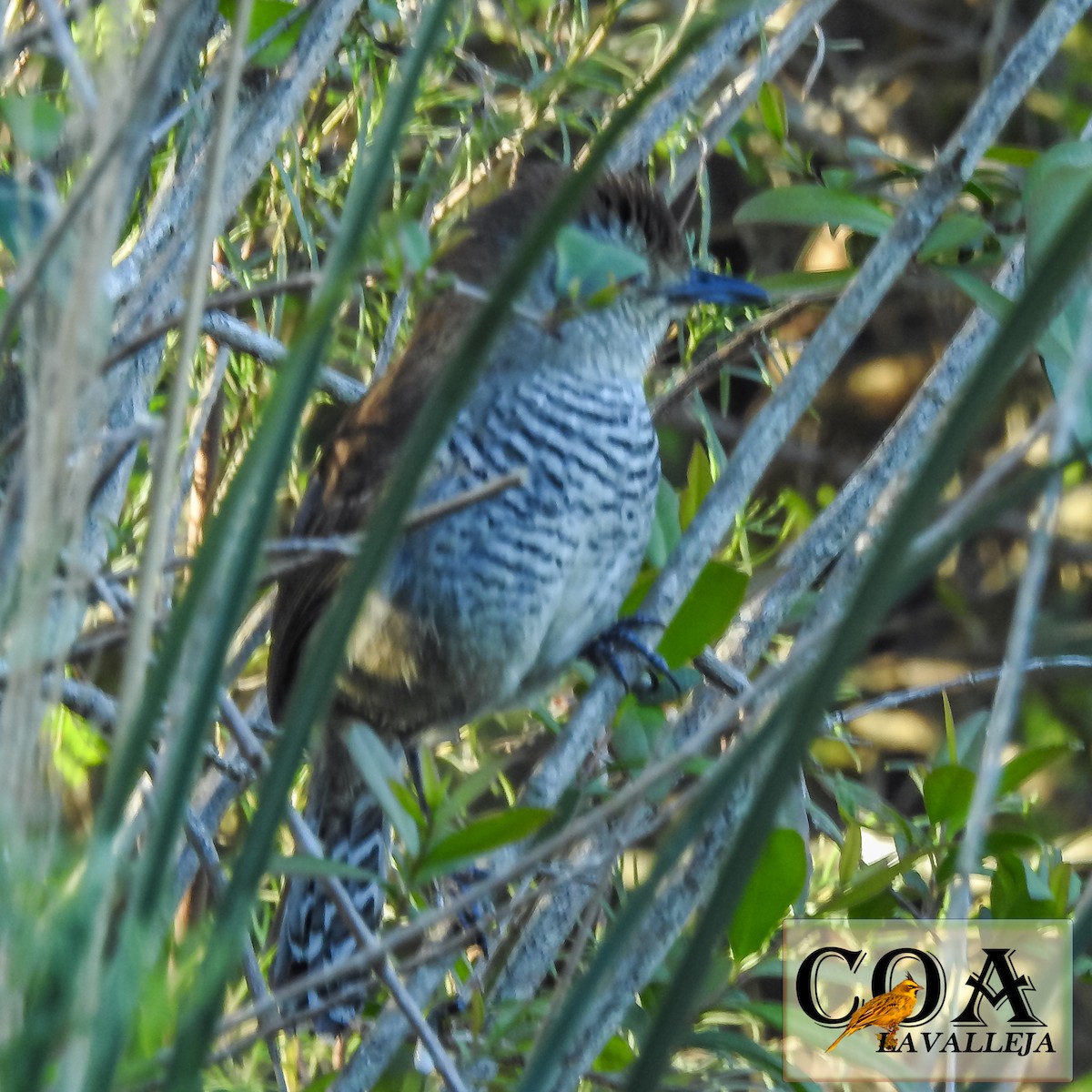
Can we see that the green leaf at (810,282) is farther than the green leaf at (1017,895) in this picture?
Yes

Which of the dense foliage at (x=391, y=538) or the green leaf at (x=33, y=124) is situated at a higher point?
the green leaf at (x=33, y=124)

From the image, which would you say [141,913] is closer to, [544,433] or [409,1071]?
[409,1071]

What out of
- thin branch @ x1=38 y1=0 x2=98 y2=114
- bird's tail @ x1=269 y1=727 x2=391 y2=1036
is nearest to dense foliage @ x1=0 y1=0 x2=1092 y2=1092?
thin branch @ x1=38 y1=0 x2=98 y2=114

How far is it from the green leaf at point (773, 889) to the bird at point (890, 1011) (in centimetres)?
13

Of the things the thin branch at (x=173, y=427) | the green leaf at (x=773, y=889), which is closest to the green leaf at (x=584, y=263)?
the thin branch at (x=173, y=427)

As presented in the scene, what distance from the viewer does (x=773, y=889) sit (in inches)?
52.6

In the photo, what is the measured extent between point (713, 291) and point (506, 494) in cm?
42

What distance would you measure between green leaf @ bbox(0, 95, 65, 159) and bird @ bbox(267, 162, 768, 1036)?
0.82 metres

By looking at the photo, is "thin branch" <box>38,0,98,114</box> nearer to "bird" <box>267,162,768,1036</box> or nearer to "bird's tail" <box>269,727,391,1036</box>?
"bird" <box>267,162,768,1036</box>

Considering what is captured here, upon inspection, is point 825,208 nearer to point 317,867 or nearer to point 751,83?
point 751,83

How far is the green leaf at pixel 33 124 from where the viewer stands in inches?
35.5

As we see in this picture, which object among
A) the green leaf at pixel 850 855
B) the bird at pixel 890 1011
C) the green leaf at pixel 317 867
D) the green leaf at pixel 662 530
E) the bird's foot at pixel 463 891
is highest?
the green leaf at pixel 317 867

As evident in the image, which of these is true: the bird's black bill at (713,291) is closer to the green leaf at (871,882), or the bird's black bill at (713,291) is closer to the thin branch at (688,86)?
the thin branch at (688,86)

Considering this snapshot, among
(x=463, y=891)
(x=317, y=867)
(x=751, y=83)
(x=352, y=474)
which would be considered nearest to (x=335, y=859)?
(x=463, y=891)
